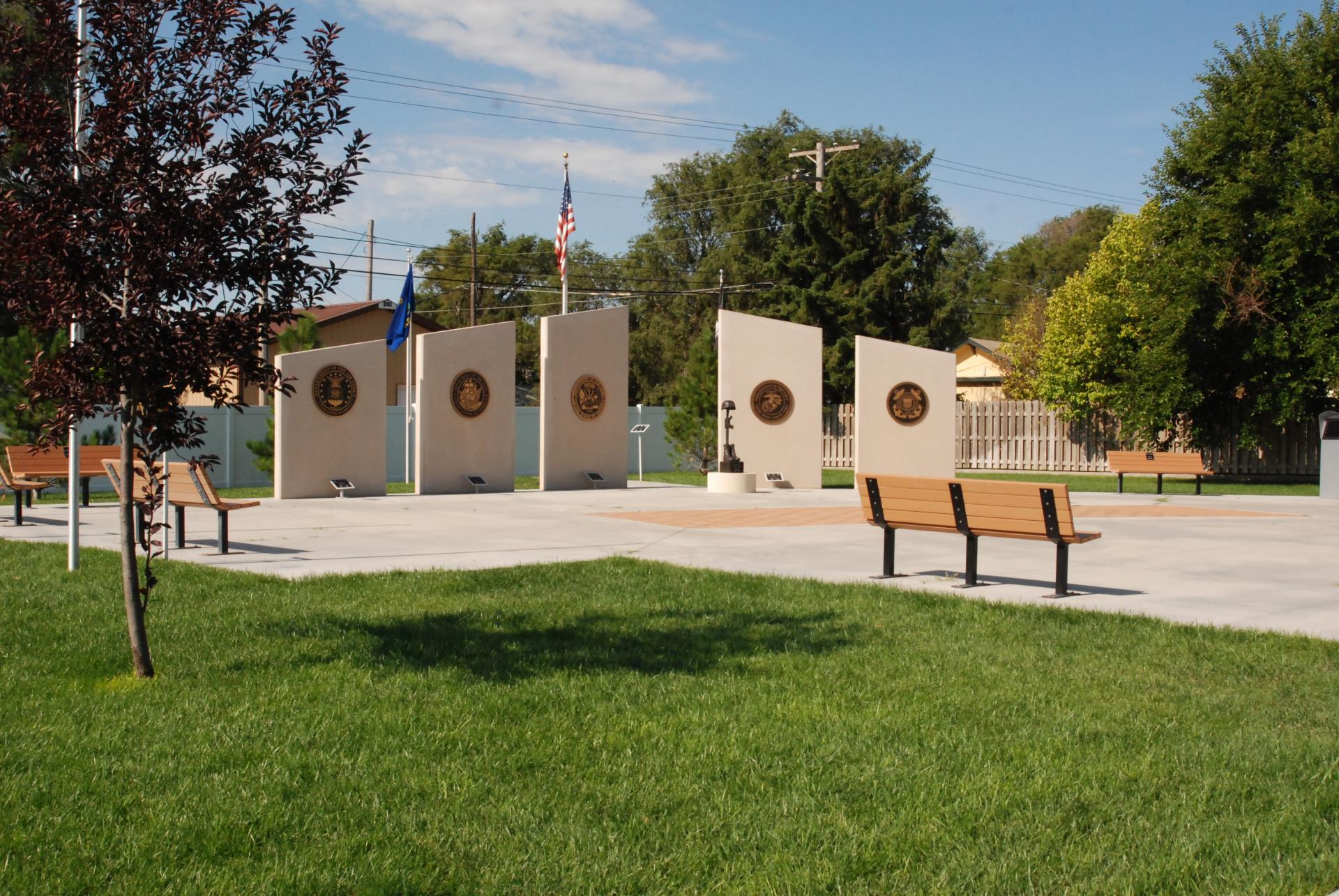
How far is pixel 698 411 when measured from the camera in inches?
1232

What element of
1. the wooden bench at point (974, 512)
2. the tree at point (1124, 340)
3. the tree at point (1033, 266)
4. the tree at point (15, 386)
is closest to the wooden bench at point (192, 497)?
the wooden bench at point (974, 512)

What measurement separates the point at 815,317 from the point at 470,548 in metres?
33.4

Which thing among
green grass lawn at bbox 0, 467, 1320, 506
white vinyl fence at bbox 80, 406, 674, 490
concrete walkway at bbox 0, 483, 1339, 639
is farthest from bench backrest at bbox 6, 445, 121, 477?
white vinyl fence at bbox 80, 406, 674, 490

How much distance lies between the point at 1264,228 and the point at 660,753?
27.3 meters

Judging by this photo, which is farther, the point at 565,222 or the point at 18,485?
the point at 565,222

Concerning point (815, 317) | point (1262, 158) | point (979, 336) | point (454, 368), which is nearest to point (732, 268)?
point (815, 317)

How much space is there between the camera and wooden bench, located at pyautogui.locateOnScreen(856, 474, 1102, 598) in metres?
9.90

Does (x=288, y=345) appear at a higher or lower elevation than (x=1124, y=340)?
lower

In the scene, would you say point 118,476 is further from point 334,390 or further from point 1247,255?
point 1247,255

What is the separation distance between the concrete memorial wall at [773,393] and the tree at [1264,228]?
9484 mm

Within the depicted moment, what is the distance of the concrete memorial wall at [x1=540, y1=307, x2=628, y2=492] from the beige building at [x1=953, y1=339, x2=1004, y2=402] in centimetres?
3329

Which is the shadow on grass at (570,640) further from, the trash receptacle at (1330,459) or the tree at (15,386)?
the trash receptacle at (1330,459)

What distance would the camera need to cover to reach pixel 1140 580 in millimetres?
10820

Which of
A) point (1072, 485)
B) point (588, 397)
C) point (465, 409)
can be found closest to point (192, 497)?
point (465, 409)
